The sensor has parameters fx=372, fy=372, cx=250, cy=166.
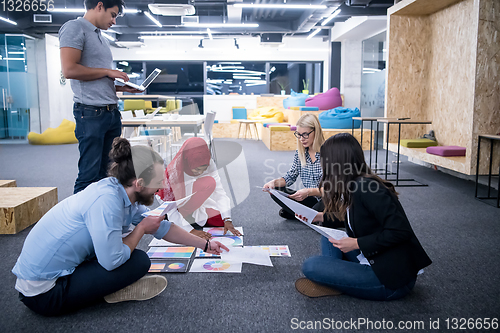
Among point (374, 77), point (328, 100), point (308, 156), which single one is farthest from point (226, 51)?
point (308, 156)

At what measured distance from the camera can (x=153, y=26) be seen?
35.4ft

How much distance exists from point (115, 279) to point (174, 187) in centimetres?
104

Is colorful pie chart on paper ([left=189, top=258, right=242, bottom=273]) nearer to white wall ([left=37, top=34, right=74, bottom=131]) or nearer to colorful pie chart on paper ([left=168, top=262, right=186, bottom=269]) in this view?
colorful pie chart on paper ([left=168, top=262, right=186, bottom=269])

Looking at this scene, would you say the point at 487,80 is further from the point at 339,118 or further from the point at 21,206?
the point at 21,206

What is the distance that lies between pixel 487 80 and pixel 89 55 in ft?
12.0

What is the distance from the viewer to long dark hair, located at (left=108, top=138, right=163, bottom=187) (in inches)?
58.9

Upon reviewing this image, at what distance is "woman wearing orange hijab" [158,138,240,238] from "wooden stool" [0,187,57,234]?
3.45 feet

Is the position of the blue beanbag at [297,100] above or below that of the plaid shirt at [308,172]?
above

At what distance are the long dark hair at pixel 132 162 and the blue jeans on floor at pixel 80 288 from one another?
0.39 meters

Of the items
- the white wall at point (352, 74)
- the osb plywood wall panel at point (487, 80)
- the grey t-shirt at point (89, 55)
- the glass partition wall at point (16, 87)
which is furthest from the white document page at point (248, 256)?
the white wall at point (352, 74)

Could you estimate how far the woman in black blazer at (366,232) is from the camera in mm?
1512

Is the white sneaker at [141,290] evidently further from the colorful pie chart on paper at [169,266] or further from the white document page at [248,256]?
the white document page at [248,256]

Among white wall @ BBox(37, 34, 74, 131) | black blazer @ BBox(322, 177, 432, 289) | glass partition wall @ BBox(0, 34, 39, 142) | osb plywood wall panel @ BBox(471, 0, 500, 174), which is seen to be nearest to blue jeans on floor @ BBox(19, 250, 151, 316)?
black blazer @ BBox(322, 177, 432, 289)

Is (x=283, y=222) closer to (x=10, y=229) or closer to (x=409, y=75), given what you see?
(x=10, y=229)
